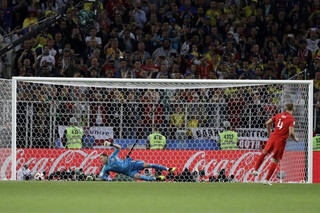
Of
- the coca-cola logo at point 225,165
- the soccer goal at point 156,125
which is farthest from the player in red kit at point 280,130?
the coca-cola logo at point 225,165

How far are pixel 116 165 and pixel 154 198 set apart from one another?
407cm

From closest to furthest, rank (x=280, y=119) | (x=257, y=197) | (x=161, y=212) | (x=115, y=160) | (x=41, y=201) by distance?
1. (x=161, y=212)
2. (x=41, y=201)
3. (x=257, y=197)
4. (x=280, y=119)
5. (x=115, y=160)

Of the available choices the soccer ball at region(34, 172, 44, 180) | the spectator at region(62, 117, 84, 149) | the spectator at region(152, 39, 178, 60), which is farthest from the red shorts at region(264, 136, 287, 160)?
the spectator at region(152, 39, 178, 60)

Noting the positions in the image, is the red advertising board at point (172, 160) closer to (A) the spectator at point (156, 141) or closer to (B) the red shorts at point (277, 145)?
(A) the spectator at point (156, 141)

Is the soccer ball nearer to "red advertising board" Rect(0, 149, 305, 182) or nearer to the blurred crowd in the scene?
"red advertising board" Rect(0, 149, 305, 182)

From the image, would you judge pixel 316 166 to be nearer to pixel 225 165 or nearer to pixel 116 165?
pixel 225 165

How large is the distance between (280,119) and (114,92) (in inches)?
161

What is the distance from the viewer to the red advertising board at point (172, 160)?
13969mm

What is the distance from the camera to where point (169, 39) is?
18.6 m

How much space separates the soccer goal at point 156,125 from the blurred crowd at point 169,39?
85.6 inches

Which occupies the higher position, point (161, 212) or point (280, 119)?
point (280, 119)

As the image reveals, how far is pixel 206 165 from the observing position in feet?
47.5

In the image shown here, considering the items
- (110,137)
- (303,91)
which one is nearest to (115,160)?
(110,137)

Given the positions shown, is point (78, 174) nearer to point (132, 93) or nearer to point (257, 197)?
point (132, 93)
